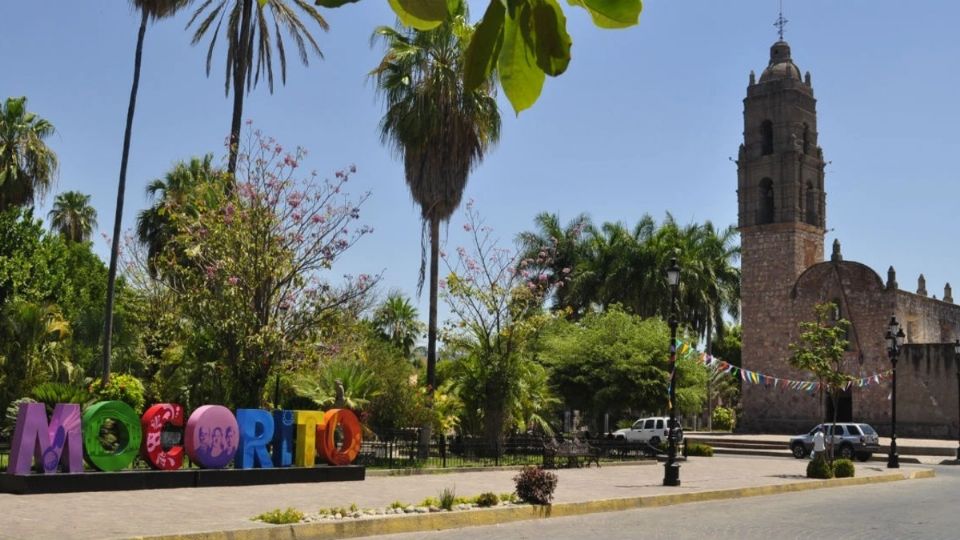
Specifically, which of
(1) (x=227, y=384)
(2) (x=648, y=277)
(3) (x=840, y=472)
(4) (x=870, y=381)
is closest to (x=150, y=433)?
(1) (x=227, y=384)

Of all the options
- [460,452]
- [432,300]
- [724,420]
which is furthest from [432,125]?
[724,420]

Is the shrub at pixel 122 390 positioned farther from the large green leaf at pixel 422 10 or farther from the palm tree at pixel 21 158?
the large green leaf at pixel 422 10

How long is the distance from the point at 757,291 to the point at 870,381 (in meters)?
7.04

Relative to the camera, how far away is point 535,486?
14.9 m

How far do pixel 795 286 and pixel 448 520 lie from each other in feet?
123

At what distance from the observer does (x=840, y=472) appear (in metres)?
24.4

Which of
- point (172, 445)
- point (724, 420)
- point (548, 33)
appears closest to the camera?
point (548, 33)

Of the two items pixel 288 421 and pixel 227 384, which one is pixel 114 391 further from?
pixel 288 421

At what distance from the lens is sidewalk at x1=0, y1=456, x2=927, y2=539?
446 inches

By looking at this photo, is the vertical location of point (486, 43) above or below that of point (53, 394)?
above

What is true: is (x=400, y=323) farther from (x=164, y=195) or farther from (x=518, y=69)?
(x=518, y=69)

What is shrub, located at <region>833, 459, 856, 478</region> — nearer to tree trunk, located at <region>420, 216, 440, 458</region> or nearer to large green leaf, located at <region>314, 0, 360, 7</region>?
tree trunk, located at <region>420, 216, 440, 458</region>

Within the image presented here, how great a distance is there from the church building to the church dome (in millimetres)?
53

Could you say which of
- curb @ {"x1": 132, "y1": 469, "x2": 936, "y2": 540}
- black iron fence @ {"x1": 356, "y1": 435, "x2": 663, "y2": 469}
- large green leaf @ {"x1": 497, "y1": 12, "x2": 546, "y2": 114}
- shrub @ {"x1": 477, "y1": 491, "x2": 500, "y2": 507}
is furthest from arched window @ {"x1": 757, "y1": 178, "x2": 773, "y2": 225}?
large green leaf @ {"x1": 497, "y1": 12, "x2": 546, "y2": 114}
